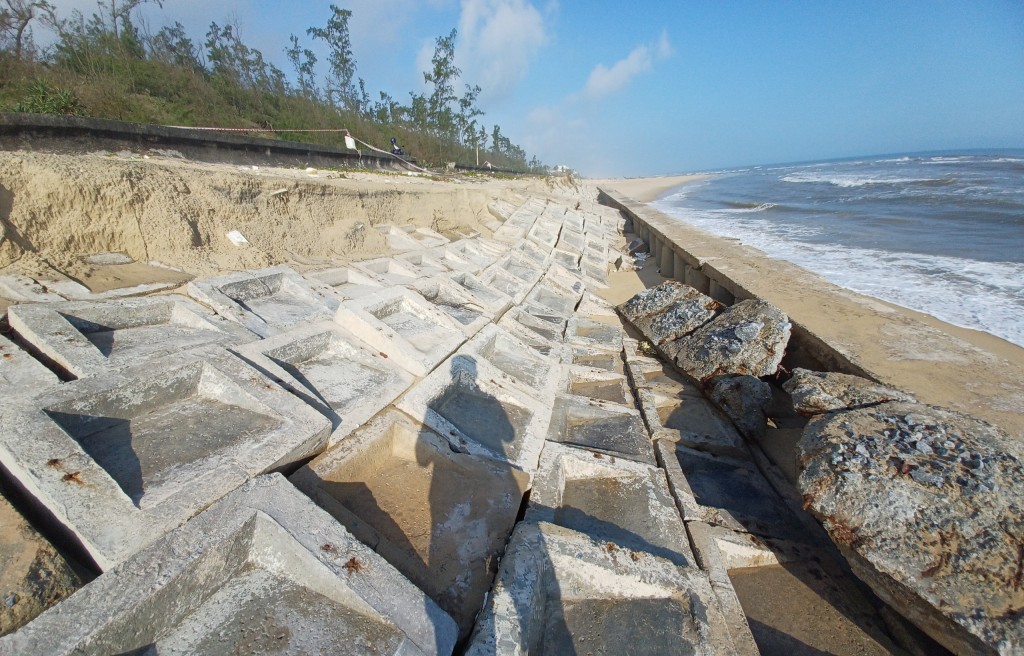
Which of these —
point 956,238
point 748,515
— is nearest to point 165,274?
point 748,515

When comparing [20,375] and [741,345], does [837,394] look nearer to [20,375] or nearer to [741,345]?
[741,345]

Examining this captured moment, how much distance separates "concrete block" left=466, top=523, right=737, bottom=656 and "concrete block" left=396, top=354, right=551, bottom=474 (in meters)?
0.93

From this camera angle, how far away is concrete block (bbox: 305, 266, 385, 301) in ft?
17.1

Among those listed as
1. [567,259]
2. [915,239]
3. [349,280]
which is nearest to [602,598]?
[349,280]

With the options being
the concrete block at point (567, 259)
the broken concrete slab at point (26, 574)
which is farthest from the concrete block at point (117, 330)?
the concrete block at point (567, 259)

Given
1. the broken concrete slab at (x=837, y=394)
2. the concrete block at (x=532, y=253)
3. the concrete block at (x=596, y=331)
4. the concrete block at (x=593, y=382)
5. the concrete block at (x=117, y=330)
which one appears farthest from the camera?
the concrete block at (x=532, y=253)

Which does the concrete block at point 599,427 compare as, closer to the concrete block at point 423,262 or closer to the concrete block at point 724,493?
the concrete block at point 724,493

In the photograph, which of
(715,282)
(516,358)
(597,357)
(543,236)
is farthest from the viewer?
(543,236)

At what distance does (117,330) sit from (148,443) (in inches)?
57.4

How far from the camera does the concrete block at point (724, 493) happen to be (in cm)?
309

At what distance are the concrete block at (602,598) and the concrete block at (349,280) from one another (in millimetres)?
3776

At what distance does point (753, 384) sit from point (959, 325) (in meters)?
3.50

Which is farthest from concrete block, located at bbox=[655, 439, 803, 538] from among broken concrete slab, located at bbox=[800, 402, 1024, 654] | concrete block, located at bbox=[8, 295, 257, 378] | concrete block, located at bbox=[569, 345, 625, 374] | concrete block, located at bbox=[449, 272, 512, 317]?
concrete block, located at bbox=[8, 295, 257, 378]

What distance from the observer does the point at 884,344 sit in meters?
4.37
